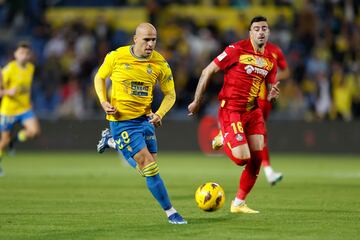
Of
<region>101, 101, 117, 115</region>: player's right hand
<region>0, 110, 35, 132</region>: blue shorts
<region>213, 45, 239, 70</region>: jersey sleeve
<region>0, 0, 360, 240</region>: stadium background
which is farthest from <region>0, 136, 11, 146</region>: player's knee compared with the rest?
<region>101, 101, 117, 115</region>: player's right hand

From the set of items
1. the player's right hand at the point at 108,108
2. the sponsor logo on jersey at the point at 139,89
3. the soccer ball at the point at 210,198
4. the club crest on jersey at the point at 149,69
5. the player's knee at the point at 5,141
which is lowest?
the player's knee at the point at 5,141

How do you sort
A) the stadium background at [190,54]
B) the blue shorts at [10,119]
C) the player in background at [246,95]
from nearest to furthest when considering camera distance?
the player in background at [246,95] → the blue shorts at [10,119] → the stadium background at [190,54]

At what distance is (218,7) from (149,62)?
18522 mm

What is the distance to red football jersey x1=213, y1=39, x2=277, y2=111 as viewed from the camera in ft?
40.3

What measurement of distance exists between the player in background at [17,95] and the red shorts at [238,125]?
27.3ft

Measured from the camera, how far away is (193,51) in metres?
28.1

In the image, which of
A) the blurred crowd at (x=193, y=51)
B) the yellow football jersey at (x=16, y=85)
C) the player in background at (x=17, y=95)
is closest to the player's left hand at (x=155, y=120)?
the player in background at (x=17, y=95)

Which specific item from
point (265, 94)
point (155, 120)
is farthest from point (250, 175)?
point (265, 94)

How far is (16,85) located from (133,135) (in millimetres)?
9708

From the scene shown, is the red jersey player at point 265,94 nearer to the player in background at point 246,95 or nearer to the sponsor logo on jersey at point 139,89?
the player in background at point 246,95

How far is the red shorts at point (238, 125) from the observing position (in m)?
12.1

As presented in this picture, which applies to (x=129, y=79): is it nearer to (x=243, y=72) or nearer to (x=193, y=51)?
(x=243, y=72)

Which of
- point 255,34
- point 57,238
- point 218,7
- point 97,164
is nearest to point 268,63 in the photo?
point 255,34

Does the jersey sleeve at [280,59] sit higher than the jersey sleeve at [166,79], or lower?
lower
